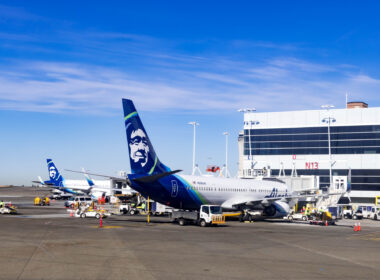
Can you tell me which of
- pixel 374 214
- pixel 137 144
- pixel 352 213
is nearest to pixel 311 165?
pixel 352 213

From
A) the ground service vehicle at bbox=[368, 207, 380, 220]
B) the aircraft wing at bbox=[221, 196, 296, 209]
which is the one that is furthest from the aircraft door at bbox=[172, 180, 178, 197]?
the ground service vehicle at bbox=[368, 207, 380, 220]

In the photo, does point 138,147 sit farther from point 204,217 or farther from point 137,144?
point 204,217

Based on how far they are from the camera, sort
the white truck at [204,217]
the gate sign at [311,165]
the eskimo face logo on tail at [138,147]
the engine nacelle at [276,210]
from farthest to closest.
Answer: the gate sign at [311,165]
the engine nacelle at [276,210]
the eskimo face logo on tail at [138,147]
the white truck at [204,217]

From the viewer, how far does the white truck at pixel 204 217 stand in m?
45.2

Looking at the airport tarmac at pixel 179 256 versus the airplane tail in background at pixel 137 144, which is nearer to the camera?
the airport tarmac at pixel 179 256

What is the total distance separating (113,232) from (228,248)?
11.9 metres

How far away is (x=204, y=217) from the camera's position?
149ft

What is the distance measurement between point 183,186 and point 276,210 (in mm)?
14956

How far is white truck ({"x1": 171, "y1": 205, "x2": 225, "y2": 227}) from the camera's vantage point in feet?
148

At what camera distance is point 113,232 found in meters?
36.8

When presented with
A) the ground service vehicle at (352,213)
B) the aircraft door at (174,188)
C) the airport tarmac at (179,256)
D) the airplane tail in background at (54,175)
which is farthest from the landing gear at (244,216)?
the airplane tail in background at (54,175)

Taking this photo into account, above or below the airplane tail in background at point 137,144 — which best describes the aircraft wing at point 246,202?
below

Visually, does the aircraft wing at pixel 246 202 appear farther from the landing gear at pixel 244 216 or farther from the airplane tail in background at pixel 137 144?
the airplane tail in background at pixel 137 144

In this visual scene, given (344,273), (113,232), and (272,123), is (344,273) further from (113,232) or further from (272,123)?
(272,123)
